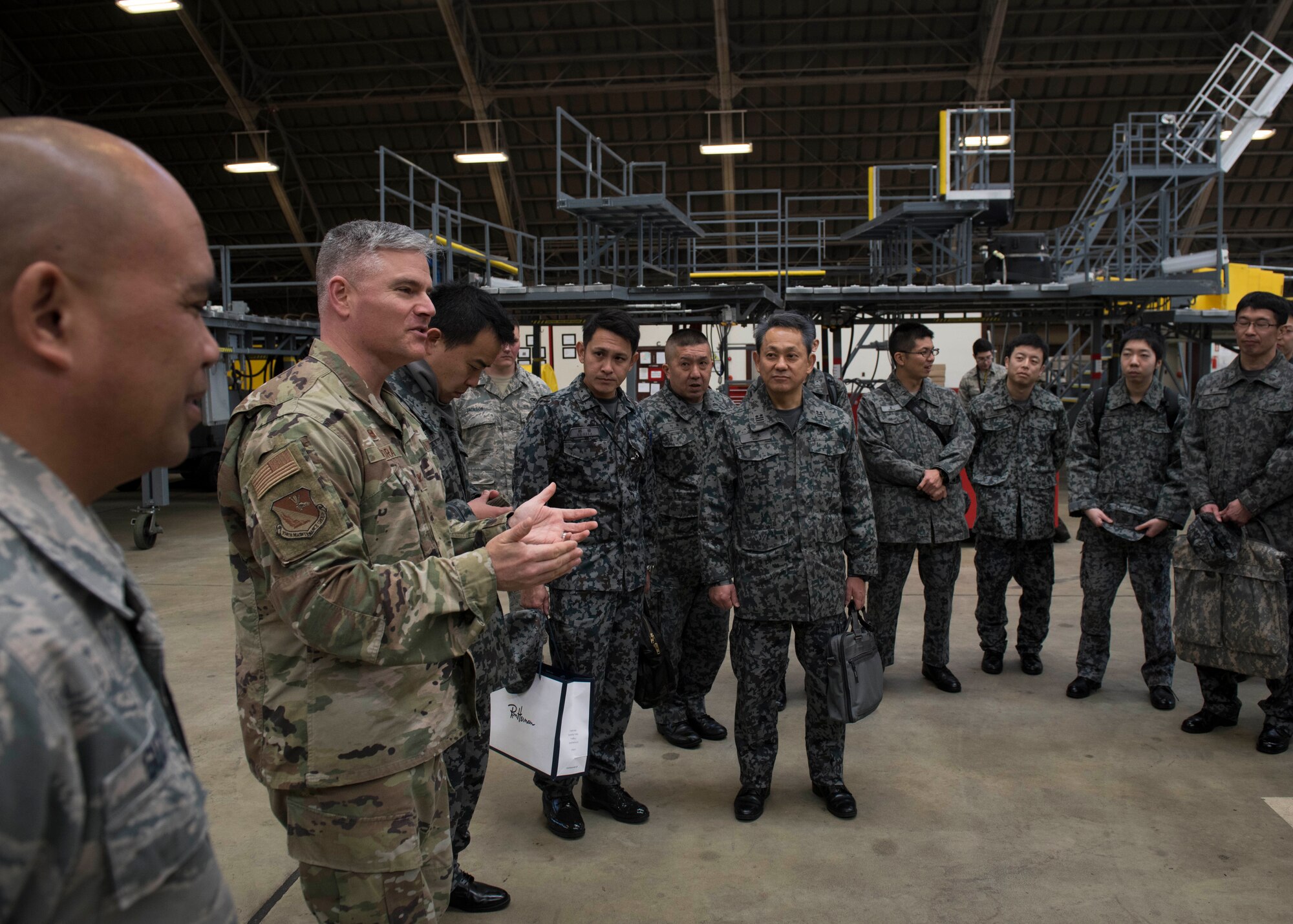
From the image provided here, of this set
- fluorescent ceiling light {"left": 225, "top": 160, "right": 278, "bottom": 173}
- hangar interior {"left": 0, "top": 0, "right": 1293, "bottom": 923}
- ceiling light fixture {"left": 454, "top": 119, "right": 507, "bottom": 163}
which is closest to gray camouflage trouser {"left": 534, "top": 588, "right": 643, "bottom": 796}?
hangar interior {"left": 0, "top": 0, "right": 1293, "bottom": 923}

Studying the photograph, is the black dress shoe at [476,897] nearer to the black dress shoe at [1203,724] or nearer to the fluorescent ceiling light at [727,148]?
the black dress shoe at [1203,724]

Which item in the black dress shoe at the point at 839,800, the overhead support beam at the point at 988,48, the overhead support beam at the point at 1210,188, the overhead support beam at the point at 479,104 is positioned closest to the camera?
the black dress shoe at the point at 839,800

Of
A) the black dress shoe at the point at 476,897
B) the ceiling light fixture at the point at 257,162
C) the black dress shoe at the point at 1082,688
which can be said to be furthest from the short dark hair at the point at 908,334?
the ceiling light fixture at the point at 257,162

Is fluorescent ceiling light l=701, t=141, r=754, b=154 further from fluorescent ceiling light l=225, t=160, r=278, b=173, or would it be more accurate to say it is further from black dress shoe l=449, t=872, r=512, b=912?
black dress shoe l=449, t=872, r=512, b=912

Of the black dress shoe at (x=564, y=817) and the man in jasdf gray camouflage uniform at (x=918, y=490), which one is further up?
the man in jasdf gray camouflage uniform at (x=918, y=490)

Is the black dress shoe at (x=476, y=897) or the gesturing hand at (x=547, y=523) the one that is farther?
the black dress shoe at (x=476, y=897)

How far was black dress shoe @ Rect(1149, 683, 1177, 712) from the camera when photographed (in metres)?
4.46

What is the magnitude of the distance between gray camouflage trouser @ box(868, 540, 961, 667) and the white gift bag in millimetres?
2282

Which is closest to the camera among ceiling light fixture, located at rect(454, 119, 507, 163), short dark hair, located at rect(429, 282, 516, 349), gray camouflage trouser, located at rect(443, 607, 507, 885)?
gray camouflage trouser, located at rect(443, 607, 507, 885)

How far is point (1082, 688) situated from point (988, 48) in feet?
53.5

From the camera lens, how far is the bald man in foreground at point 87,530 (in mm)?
589

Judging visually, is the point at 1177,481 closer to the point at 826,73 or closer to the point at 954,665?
the point at 954,665

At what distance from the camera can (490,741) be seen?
126 inches

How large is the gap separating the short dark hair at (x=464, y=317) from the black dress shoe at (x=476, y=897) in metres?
1.69
